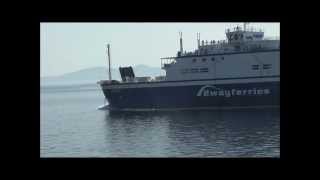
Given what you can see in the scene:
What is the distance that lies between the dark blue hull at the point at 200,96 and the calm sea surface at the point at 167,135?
33 cm

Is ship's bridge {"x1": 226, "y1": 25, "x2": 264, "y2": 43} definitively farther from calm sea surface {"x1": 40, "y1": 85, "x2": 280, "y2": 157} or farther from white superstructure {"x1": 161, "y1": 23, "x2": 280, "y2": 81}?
calm sea surface {"x1": 40, "y1": 85, "x2": 280, "y2": 157}

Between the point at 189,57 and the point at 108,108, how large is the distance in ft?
14.7

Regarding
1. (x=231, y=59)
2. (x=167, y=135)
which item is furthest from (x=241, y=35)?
(x=167, y=135)

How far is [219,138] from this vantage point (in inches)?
550

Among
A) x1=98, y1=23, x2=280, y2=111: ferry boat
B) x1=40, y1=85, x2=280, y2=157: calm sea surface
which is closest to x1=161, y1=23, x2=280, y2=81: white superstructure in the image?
x1=98, y1=23, x2=280, y2=111: ferry boat

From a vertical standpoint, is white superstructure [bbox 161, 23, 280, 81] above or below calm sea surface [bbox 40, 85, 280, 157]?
above

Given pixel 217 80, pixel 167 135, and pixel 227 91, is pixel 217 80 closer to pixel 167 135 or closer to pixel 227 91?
pixel 227 91

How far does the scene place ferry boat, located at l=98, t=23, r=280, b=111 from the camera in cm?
2038

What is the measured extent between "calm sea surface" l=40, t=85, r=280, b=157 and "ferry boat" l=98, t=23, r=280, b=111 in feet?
1.47

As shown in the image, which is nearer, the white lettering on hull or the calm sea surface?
the calm sea surface

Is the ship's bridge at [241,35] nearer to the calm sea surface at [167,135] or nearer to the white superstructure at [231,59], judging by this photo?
the white superstructure at [231,59]
